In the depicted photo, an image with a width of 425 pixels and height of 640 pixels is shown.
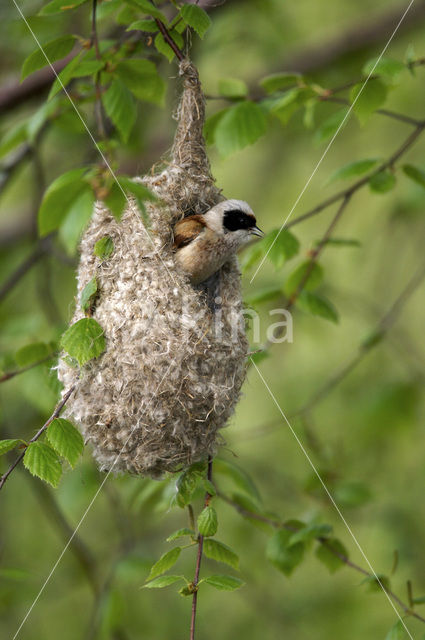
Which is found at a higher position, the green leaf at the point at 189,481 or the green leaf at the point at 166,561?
the green leaf at the point at 166,561

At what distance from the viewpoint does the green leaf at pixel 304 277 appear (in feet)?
8.18

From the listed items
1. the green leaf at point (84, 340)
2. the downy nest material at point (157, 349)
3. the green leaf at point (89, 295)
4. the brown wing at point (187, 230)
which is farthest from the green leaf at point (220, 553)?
the brown wing at point (187, 230)

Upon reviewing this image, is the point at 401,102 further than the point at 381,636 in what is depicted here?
Yes

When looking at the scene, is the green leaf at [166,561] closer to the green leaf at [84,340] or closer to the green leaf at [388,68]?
the green leaf at [84,340]

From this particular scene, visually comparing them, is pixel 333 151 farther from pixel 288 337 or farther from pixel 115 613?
pixel 115 613

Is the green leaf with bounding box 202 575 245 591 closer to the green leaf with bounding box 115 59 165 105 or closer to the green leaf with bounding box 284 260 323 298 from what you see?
the green leaf with bounding box 284 260 323 298

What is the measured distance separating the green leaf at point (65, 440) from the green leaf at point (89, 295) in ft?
1.18

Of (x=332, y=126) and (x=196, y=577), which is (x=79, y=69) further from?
(x=196, y=577)

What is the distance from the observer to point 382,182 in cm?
235

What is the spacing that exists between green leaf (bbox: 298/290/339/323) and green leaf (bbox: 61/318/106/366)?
886mm

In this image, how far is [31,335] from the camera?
107 inches

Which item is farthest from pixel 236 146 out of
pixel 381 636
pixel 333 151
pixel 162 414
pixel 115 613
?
pixel 381 636

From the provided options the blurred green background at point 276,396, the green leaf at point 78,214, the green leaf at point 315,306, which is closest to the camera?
the green leaf at point 78,214

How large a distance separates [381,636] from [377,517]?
3.15 feet
